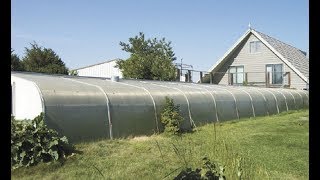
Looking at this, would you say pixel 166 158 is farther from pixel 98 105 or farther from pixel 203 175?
pixel 203 175

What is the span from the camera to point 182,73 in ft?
114

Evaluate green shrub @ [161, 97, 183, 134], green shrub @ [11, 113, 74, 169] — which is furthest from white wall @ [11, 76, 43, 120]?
green shrub @ [161, 97, 183, 134]

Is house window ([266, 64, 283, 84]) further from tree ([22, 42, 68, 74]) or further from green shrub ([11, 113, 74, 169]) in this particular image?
green shrub ([11, 113, 74, 169])

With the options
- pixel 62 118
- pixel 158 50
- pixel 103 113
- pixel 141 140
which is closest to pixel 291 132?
pixel 141 140

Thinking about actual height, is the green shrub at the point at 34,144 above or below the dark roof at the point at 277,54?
below

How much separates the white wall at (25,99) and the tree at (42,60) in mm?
24622

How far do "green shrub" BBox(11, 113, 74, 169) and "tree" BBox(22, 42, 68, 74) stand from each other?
27.1 meters

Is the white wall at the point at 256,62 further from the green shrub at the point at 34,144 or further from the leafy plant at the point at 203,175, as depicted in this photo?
the leafy plant at the point at 203,175

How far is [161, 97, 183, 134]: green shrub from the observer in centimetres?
1372

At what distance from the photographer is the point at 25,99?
1128cm

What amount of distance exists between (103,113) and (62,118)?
5.33ft

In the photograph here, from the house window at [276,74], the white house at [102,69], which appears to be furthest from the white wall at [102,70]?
the house window at [276,74]

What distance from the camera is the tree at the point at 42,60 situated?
36216 mm

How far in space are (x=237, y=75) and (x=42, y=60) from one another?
18.9 metres
